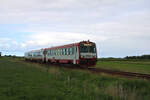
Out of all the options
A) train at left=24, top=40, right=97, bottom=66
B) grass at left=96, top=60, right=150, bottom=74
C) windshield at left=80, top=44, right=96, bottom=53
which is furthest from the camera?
windshield at left=80, top=44, right=96, bottom=53

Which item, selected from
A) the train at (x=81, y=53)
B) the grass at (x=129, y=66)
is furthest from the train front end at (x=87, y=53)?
the grass at (x=129, y=66)

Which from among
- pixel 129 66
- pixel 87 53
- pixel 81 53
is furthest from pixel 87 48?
pixel 129 66

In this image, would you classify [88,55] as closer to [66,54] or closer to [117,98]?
[66,54]

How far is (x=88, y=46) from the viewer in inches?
925

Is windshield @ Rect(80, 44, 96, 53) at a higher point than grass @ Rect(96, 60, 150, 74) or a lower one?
higher

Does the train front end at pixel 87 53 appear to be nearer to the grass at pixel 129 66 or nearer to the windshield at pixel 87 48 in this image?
the windshield at pixel 87 48

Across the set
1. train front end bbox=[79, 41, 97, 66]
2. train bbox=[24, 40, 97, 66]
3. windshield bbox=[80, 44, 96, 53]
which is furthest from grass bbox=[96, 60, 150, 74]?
windshield bbox=[80, 44, 96, 53]

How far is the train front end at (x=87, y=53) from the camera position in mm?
22373

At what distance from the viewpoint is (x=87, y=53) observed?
23.0 m

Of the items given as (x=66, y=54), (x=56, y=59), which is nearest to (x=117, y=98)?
(x=66, y=54)

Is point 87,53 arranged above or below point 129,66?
above

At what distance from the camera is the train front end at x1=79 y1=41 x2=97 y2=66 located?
2237 cm

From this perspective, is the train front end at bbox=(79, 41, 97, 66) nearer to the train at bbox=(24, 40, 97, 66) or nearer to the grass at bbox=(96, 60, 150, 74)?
the train at bbox=(24, 40, 97, 66)

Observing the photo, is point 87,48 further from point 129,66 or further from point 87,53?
point 129,66
